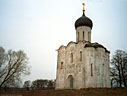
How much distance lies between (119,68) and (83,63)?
8.26m

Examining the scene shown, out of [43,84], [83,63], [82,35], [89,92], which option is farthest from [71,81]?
[43,84]

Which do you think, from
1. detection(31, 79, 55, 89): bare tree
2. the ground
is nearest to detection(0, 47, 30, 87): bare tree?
the ground

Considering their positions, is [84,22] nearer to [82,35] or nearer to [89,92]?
[82,35]

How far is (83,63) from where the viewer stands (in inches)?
897

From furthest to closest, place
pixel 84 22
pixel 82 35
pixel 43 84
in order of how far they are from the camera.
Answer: pixel 43 84 → pixel 84 22 → pixel 82 35

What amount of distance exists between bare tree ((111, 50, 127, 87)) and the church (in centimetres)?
311

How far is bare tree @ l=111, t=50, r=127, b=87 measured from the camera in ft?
85.8

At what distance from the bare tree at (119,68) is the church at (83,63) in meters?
3.11

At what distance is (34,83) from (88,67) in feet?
118

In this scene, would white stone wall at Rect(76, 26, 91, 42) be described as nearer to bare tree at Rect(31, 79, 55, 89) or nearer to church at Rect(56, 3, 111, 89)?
church at Rect(56, 3, 111, 89)

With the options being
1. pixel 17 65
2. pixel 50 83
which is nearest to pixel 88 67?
pixel 17 65

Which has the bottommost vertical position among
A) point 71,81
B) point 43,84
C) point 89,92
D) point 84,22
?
point 43,84

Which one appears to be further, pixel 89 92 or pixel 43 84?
pixel 43 84

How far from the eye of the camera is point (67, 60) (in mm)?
24984
